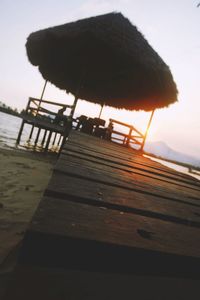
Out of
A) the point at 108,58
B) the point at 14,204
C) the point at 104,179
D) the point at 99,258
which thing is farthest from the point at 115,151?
the point at 108,58

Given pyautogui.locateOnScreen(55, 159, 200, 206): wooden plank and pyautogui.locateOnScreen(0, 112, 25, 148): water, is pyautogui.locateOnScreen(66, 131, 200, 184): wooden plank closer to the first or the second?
pyautogui.locateOnScreen(55, 159, 200, 206): wooden plank

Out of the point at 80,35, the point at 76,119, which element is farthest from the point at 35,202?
the point at 76,119

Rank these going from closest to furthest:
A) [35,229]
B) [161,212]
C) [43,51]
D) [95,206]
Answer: [35,229]
[95,206]
[161,212]
[43,51]

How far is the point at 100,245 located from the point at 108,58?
1063 centimetres

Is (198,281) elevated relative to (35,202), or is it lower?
elevated

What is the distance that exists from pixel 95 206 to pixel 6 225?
2.18 m

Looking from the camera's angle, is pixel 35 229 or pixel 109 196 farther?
pixel 109 196

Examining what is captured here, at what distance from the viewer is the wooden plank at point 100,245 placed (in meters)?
0.65

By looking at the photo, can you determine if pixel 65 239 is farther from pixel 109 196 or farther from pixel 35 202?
pixel 35 202

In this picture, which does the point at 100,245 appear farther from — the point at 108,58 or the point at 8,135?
the point at 8,135

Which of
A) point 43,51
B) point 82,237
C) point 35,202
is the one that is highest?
point 43,51

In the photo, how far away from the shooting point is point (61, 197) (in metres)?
1.06

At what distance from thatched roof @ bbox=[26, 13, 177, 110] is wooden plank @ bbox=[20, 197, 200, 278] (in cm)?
885

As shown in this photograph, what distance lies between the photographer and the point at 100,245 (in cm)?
69
